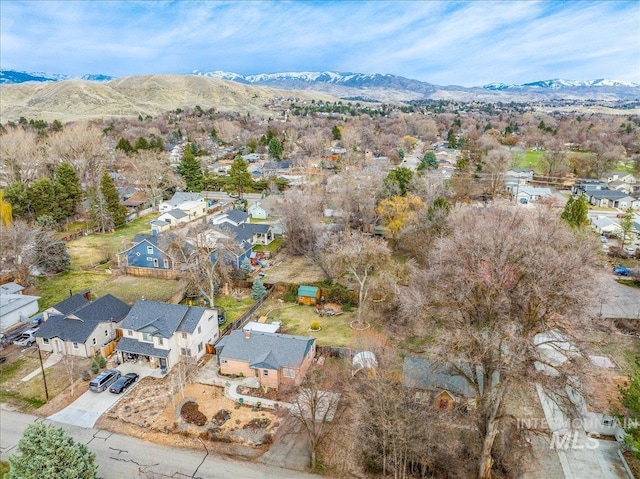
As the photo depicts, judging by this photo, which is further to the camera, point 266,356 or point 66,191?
point 66,191

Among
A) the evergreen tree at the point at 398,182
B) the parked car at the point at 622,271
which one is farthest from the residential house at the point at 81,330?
the parked car at the point at 622,271

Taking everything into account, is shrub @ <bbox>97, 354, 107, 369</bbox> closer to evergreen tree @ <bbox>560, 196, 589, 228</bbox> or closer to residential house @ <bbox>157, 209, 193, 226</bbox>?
residential house @ <bbox>157, 209, 193, 226</bbox>

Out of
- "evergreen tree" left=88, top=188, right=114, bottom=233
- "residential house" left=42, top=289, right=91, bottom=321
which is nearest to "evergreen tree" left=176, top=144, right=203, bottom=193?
"evergreen tree" left=88, top=188, right=114, bottom=233

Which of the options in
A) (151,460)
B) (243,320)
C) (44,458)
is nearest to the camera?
(44,458)

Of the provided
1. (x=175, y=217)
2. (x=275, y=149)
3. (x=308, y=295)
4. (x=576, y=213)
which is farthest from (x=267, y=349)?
(x=275, y=149)

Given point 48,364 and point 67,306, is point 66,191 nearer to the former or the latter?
point 67,306

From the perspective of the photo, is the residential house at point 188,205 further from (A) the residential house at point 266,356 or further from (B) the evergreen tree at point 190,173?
(A) the residential house at point 266,356

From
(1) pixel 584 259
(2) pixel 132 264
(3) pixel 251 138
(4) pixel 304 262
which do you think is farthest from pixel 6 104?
(1) pixel 584 259

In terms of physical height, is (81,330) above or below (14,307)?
above
